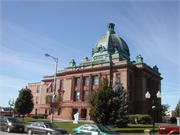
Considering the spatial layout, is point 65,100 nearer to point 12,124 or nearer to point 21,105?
point 21,105

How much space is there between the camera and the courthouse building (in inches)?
1784

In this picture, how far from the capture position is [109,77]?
45.6 metres

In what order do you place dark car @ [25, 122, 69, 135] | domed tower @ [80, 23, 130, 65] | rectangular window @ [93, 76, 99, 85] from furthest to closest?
domed tower @ [80, 23, 130, 65] → rectangular window @ [93, 76, 99, 85] → dark car @ [25, 122, 69, 135]

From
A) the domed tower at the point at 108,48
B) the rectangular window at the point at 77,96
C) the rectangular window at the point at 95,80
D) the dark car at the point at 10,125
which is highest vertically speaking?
the domed tower at the point at 108,48

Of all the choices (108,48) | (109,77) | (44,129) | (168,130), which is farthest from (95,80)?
(168,130)

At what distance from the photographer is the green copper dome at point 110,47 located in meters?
53.8

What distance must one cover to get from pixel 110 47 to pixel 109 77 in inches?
483

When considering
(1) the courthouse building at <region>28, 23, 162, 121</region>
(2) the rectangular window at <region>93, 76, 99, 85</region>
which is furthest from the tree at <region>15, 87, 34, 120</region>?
(2) the rectangular window at <region>93, 76, 99, 85</region>

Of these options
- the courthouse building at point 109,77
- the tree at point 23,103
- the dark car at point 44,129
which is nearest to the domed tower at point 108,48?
the courthouse building at point 109,77

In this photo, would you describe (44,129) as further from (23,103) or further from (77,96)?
(77,96)

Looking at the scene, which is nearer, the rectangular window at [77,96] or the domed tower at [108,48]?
the rectangular window at [77,96]

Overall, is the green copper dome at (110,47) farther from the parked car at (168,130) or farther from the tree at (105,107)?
the parked car at (168,130)

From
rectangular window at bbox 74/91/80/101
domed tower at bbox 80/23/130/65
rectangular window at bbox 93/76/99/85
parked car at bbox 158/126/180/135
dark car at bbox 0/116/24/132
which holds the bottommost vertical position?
dark car at bbox 0/116/24/132

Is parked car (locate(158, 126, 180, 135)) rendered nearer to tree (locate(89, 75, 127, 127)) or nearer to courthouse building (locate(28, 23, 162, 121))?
tree (locate(89, 75, 127, 127))
